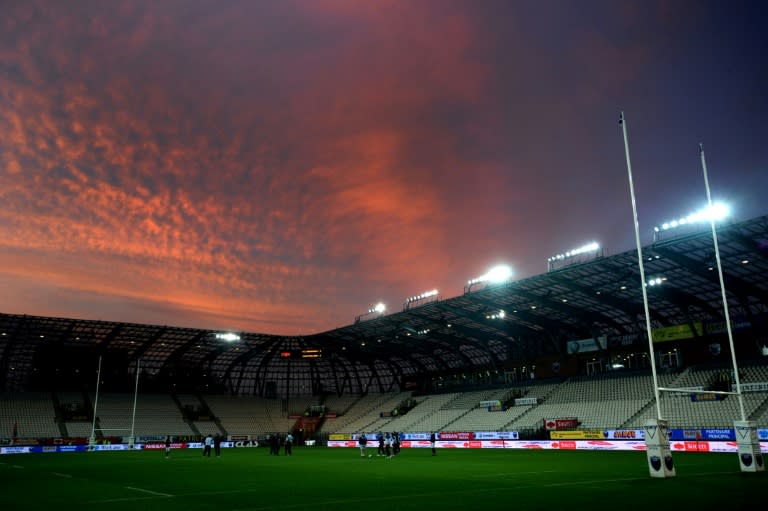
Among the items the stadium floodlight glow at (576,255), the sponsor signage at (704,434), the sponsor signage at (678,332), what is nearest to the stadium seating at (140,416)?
the stadium floodlight glow at (576,255)

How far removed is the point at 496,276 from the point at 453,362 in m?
32.9

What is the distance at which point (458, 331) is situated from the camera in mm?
73375

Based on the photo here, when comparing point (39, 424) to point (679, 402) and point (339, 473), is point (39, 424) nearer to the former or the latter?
point (339, 473)

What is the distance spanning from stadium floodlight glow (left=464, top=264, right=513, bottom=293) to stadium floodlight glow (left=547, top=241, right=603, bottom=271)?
4.77 metres

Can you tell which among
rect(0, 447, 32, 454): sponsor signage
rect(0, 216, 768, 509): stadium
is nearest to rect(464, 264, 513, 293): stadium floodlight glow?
rect(0, 216, 768, 509): stadium

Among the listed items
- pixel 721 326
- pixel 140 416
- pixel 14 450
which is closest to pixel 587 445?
pixel 721 326

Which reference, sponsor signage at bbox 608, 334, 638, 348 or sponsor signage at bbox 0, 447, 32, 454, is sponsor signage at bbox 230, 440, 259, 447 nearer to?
sponsor signage at bbox 0, 447, 32, 454

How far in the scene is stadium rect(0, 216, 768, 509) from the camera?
67.0 feet

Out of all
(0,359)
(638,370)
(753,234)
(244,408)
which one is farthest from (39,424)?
(753,234)

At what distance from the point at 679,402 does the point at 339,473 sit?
1522 inches

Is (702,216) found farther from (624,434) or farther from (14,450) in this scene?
(14,450)

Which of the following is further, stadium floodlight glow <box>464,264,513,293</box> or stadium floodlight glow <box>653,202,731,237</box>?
stadium floodlight glow <box>464,264,513,293</box>

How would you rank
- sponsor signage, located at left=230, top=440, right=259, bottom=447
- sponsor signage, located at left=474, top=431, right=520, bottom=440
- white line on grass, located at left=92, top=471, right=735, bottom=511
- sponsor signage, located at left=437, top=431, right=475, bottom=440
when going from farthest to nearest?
sponsor signage, located at left=230, top=440, right=259, bottom=447, sponsor signage, located at left=437, top=431, right=475, bottom=440, sponsor signage, located at left=474, top=431, right=520, bottom=440, white line on grass, located at left=92, top=471, right=735, bottom=511

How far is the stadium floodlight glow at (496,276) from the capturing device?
56.1 m
